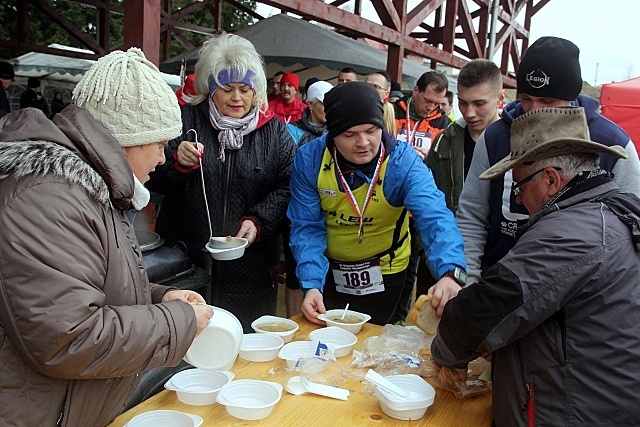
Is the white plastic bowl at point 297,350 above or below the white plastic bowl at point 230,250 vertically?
below

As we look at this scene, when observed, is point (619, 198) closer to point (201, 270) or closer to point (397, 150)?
point (397, 150)

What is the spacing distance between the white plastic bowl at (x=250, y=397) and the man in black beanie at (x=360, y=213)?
0.69 m

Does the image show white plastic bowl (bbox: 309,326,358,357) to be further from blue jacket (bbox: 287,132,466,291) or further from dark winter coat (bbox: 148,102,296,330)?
dark winter coat (bbox: 148,102,296,330)

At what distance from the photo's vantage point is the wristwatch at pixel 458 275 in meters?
2.12

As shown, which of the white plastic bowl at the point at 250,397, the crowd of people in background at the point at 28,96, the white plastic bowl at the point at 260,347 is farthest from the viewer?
the crowd of people in background at the point at 28,96

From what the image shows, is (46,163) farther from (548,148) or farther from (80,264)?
(548,148)

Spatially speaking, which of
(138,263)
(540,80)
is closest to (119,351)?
(138,263)

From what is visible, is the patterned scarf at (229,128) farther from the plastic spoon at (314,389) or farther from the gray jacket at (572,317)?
the gray jacket at (572,317)

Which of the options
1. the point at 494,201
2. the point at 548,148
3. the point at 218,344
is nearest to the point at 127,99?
the point at 218,344

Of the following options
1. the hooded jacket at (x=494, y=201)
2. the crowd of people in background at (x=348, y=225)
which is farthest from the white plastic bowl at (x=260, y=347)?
the hooded jacket at (x=494, y=201)

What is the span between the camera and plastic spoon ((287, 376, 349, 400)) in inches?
67.2

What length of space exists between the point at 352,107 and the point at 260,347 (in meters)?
1.09

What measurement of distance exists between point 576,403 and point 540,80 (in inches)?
54.4

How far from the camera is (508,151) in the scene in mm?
2426
